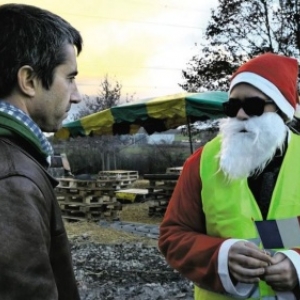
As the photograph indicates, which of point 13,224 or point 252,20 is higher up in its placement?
point 252,20

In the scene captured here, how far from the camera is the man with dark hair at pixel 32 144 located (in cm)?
111

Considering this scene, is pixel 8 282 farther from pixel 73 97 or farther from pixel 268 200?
pixel 268 200

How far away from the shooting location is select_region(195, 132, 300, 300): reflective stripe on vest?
86.7 inches

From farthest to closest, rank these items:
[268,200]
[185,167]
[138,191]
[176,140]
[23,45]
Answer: [176,140] < [138,191] < [185,167] < [268,200] < [23,45]

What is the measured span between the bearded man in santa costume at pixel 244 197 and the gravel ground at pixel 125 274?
10.1 ft

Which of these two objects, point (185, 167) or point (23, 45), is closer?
point (23, 45)

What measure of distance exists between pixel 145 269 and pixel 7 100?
223 inches

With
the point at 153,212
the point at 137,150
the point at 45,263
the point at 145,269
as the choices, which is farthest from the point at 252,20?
the point at 45,263

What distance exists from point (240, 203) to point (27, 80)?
1.19 metres

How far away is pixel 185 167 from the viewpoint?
2426 mm

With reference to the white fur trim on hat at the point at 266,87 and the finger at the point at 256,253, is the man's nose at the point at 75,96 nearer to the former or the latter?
the finger at the point at 256,253

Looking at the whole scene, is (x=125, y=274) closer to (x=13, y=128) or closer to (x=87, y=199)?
(x=13, y=128)

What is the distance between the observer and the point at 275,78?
254cm

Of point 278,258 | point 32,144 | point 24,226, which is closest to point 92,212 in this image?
point 278,258
